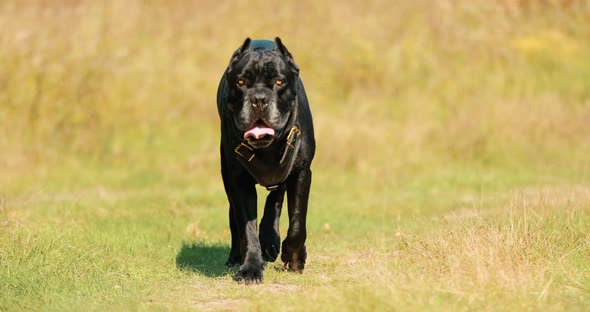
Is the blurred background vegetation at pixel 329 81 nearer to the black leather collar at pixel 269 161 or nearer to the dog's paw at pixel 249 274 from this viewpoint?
the black leather collar at pixel 269 161

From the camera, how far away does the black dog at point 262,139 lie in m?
6.84

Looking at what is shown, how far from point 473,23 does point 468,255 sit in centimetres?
1493

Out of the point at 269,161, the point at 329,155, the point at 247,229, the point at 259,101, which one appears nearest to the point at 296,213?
the point at 247,229

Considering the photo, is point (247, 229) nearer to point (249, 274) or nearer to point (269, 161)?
point (249, 274)

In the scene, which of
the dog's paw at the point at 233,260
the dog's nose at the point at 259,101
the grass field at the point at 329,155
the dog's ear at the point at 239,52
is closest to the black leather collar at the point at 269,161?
the dog's nose at the point at 259,101

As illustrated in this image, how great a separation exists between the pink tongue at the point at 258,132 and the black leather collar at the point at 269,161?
243mm

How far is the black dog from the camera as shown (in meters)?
6.84

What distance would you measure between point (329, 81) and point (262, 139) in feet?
39.4

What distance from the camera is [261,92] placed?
22.3ft

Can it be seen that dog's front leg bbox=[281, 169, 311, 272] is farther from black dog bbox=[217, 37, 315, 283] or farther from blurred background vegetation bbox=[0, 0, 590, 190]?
blurred background vegetation bbox=[0, 0, 590, 190]

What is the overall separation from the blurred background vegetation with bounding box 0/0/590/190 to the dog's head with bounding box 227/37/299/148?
7768 millimetres

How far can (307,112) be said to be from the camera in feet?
Result: 25.1

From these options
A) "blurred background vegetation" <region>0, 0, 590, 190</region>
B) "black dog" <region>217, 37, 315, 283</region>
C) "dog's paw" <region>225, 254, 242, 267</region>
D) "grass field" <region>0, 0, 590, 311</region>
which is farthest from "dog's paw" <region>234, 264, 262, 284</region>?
"blurred background vegetation" <region>0, 0, 590, 190</region>

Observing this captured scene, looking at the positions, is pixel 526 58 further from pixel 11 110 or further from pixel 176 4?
pixel 11 110
